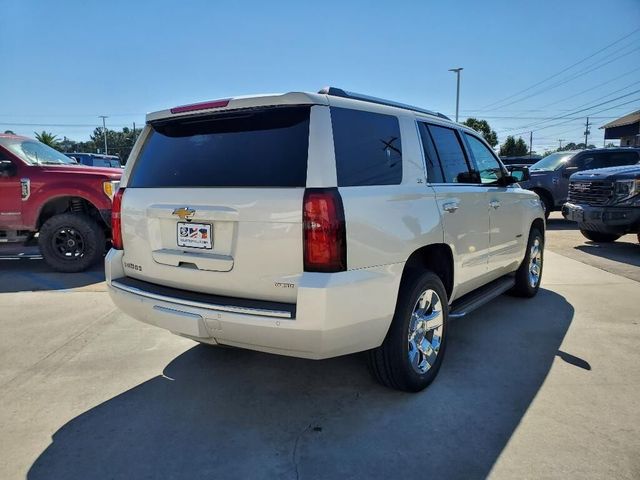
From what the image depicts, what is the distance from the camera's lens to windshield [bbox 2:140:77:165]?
7007 millimetres

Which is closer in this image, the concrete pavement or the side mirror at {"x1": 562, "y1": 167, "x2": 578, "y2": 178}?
the concrete pavement

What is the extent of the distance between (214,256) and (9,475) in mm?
1487

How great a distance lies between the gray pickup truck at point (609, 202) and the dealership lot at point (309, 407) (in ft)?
13.9

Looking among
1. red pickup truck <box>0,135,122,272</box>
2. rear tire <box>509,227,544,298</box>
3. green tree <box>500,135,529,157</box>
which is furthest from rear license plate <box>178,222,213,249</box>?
green tree <box>500,135,529,157</box>

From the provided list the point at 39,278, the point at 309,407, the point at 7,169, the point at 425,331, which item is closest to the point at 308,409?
the point at 309,407

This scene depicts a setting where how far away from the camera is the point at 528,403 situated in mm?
3055

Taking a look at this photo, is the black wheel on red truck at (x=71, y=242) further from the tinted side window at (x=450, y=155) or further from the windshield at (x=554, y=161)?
the windshield at (x=554, y=161)

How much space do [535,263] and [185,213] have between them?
14.4 ft

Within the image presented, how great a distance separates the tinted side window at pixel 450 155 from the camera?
3719mm

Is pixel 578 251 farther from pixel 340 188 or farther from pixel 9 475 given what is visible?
pixel 9 475

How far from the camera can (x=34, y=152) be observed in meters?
7.27

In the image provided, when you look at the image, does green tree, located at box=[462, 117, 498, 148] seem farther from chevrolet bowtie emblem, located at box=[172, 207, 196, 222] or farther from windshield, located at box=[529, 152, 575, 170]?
chevrolet bowtie emblem, located at box=[172, 207, 196, 222]

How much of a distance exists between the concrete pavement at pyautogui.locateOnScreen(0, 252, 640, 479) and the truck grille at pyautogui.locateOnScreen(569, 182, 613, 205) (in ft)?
16.0

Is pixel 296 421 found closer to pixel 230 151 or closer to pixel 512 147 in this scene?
pixel 230 151
